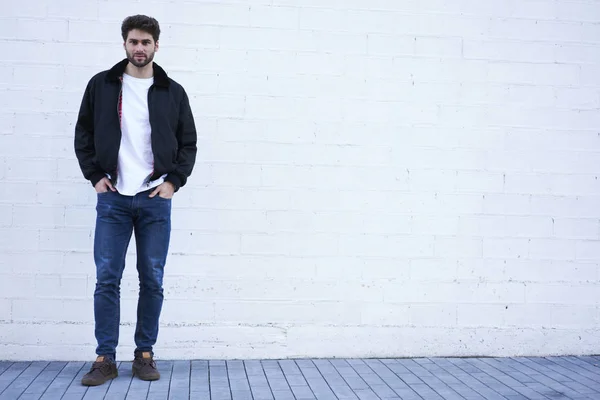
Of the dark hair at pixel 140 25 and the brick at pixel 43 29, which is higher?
the brick at pixel 43 29

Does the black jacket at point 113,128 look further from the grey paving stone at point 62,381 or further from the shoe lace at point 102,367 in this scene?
the grey paving stone at point 62,381

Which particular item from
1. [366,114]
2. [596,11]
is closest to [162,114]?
[366,114]

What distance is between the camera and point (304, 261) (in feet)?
15.8

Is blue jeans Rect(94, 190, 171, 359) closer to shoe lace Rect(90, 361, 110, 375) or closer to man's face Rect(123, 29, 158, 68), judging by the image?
shoe lace Rect(90, 361, 110, 375)

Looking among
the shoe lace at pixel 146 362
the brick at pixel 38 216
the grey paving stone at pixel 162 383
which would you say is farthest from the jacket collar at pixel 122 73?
the grey paving stone at pixel 162 383

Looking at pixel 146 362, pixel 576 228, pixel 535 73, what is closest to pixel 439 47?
pixel 535 73

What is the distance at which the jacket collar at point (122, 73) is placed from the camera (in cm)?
408

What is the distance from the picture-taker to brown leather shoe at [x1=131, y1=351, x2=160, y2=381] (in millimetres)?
4117

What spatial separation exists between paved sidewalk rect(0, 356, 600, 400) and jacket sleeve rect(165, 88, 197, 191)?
1.14m

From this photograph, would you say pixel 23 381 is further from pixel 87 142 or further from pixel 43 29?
pixel 43 29

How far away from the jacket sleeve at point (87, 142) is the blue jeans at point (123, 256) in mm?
131

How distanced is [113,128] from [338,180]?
1.54m

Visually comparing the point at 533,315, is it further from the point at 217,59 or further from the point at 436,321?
the point at 217,59

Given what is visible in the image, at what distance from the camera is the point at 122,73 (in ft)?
13.5
